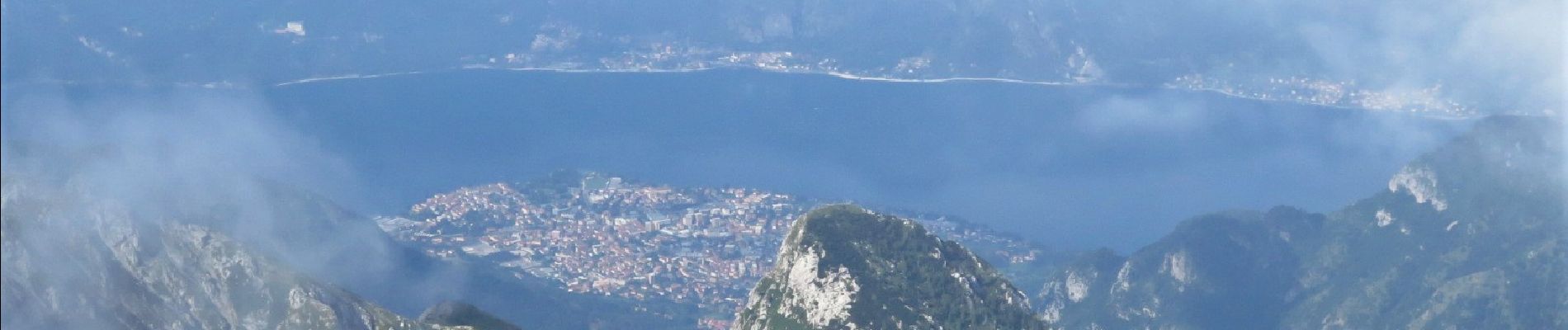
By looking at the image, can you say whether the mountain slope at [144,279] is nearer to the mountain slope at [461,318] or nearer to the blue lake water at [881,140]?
the mountain slope at [461,318]

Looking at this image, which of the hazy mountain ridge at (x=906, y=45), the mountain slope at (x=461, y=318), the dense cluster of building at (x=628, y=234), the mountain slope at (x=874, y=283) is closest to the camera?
the mountain slope at (x=874, y=283)

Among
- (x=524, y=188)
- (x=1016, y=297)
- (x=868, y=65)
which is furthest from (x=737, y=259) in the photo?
(x=868, y=65)

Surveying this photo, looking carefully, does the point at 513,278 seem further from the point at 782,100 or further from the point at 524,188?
the point at 782,100

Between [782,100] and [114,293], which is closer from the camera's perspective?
[114,293]

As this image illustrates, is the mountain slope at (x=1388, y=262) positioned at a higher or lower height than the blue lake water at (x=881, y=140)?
higher

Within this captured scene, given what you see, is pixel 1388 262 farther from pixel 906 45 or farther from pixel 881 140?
pixel 906 45

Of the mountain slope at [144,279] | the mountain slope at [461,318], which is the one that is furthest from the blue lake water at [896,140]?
the mountain slope at [461,318]

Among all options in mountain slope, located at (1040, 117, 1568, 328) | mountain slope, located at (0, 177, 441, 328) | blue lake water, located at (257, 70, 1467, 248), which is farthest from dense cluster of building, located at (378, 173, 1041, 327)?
mountain slope, located at (0, 177, 441, 328)
